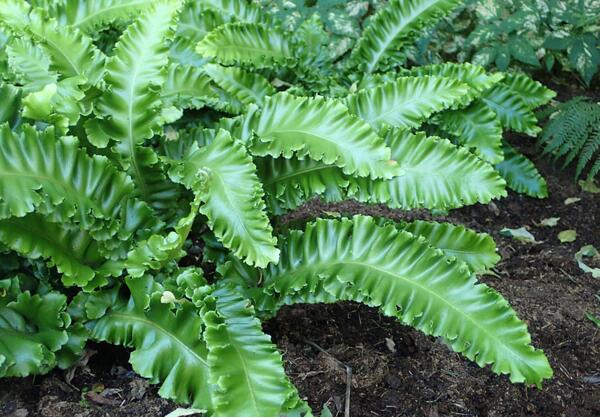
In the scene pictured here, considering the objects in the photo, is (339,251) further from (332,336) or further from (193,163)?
(193,163)

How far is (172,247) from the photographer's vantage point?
8.74 ft

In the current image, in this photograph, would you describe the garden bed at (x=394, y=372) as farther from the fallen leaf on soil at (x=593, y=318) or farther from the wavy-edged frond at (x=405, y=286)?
the wavy-edged frond at (x=405, y=286)

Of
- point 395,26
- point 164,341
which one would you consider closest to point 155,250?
point 164,341

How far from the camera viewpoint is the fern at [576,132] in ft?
14.3

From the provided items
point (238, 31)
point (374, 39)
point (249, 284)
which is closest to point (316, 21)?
point (374, 39)

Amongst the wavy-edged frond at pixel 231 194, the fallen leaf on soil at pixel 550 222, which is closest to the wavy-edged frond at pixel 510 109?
the fallen leaf on soil at pixel 550 222

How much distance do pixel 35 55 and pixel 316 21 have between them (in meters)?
1.81

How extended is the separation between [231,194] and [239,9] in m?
1.92

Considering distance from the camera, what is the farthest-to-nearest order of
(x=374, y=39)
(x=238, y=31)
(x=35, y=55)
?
(x=374, y=39) → (x=238, y=31) → (x=35, y=55)

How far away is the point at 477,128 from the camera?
13.3ft

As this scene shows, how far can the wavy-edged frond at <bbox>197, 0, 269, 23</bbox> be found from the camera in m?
4.34

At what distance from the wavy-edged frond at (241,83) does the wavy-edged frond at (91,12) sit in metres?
0.52

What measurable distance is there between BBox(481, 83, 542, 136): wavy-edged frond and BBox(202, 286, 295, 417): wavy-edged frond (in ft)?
7.70

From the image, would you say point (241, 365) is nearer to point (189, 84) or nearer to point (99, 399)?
point (99, 399)
